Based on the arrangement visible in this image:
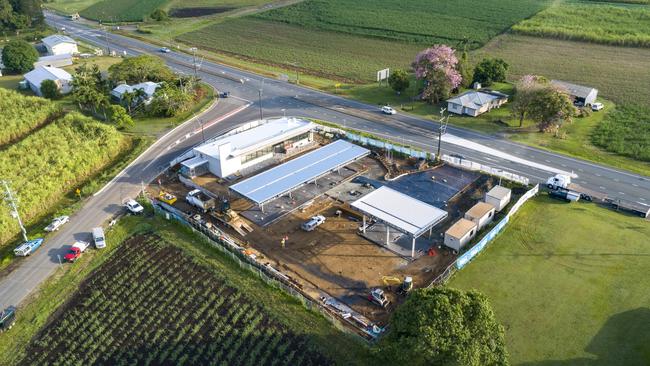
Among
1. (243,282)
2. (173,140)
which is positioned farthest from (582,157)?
(173,140)

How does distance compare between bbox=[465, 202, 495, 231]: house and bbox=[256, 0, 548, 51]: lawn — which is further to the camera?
bbox=[256, 0, 548, 51]: lawn

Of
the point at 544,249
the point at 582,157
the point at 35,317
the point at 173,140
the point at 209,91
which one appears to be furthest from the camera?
the point at 209,91

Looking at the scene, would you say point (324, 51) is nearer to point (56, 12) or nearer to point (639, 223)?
point (639, 223)

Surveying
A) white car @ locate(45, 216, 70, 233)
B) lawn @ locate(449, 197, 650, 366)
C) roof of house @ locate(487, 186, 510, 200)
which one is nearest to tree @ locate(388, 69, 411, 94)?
roof of house @ locate(487, 186, 510, 200)

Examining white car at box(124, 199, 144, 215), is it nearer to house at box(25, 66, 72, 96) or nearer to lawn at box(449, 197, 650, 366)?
lawn at box(449, 197, 650, 366)

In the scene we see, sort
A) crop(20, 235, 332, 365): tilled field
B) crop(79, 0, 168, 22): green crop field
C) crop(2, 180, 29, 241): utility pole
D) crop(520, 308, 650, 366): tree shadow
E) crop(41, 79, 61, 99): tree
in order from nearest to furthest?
crop(520, 308, 650, 366): tree shadow
crop(20, 235, 332, 365): tilled field
crop(2, 180, 29, 241): utility pole
crop(41, 79, 61, 99): tree
crop(79, 0, 168, 22): green crop field

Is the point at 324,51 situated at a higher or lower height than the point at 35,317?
higher
